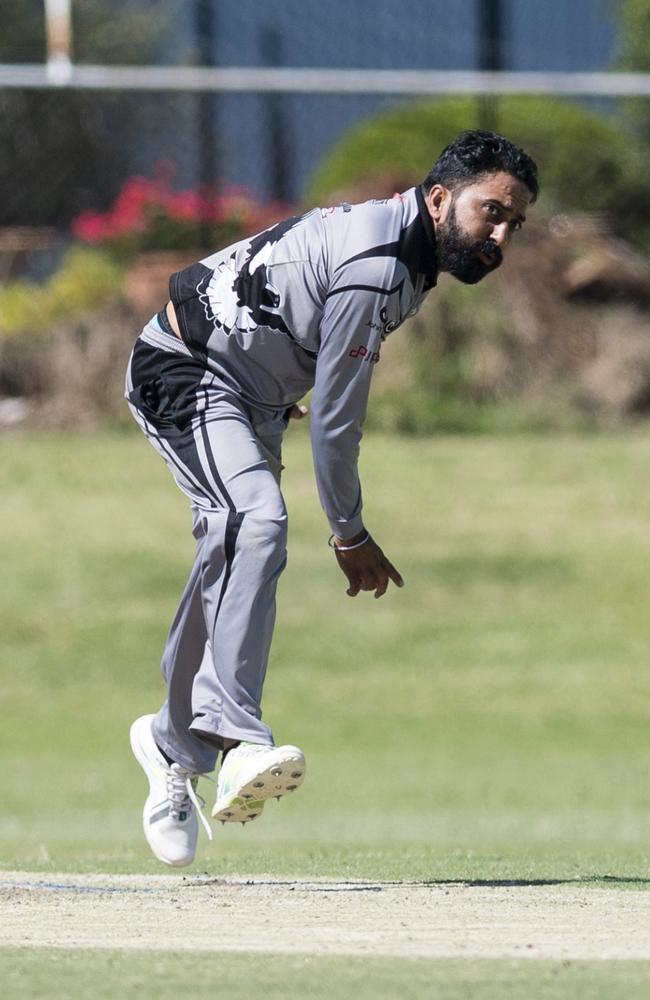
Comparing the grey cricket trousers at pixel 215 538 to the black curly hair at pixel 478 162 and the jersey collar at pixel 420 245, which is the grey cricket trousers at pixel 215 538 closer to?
the jersey collar at pixel 420 245

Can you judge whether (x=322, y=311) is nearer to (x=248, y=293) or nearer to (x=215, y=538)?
(x=248, y=293)

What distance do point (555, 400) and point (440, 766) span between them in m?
8.00

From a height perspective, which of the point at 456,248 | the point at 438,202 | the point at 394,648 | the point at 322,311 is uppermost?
the point at 438,202

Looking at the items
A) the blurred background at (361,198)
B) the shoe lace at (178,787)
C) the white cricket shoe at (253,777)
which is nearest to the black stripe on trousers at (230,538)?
the white cricket shoe at (253,777)

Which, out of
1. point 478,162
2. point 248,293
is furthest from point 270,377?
point 478,162

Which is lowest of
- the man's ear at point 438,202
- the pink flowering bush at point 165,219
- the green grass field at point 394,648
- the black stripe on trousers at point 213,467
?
the green grass field at point 394,648

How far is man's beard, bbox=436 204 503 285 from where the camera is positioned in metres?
5.94

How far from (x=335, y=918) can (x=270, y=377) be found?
1687 mm

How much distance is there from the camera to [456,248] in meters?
5.95

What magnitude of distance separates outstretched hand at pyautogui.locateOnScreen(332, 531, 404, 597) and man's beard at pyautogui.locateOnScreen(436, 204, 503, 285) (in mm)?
827

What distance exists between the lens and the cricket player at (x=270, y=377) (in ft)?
19.1

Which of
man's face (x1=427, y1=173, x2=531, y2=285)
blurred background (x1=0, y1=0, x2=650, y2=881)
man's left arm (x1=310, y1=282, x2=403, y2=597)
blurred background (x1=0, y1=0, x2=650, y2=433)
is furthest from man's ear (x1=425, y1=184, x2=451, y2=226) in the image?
blurred background (x1=0, y1=0, x2=650, y2=433)

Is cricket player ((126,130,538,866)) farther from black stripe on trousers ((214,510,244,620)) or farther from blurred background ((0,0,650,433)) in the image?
blurred background ((0,0,650,433))

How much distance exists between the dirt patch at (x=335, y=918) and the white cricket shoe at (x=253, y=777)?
0.83ft
